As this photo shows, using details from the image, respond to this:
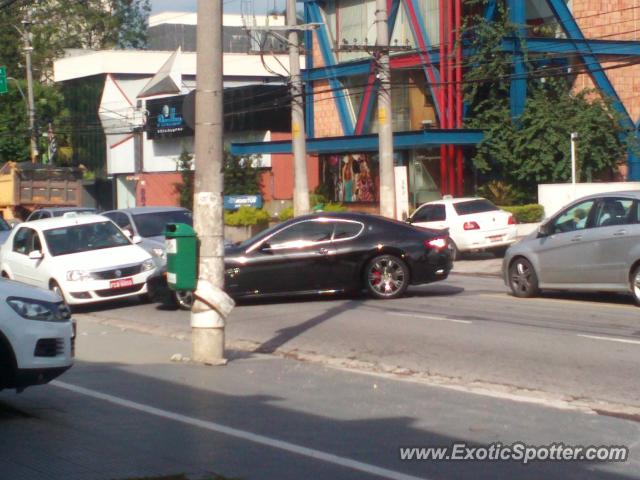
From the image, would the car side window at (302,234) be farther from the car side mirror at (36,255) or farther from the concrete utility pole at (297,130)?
the concrete utility pole at (297,130)

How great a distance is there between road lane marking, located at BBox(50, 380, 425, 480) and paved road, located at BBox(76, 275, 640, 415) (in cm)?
290

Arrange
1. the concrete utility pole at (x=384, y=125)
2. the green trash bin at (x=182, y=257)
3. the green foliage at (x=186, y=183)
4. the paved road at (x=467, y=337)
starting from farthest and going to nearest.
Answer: the green foliage at (x=186, y=183) → the concrete utility pole at (x=384, y=125) → the green trash bin at (x=182, y=257) → the paved road at (x=467, y=337)

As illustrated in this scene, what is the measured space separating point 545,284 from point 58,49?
220 ft

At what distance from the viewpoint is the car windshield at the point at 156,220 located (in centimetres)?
2080

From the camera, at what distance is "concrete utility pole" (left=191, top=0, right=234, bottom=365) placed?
11266mm

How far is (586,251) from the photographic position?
1559 centimetres

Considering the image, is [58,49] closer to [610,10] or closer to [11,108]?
[11,108]

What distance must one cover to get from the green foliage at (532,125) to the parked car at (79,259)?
18475 millimetres

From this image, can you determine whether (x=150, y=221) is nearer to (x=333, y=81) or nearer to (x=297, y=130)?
(x=297, y=130)

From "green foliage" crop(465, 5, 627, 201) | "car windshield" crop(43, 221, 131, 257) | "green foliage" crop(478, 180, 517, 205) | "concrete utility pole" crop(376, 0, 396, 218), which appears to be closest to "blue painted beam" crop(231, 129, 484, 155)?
"green foliage" crop(465, 5, 627, 201)

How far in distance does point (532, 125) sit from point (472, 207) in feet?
28.7

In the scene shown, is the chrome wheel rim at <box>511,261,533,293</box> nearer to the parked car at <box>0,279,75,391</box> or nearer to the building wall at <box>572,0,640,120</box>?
the parked car at <box>0,279,75,391</box>

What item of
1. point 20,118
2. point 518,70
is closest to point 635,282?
point 518,70

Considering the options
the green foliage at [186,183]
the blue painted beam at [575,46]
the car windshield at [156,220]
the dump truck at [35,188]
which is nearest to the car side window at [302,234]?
the car windshield at [156,220]
